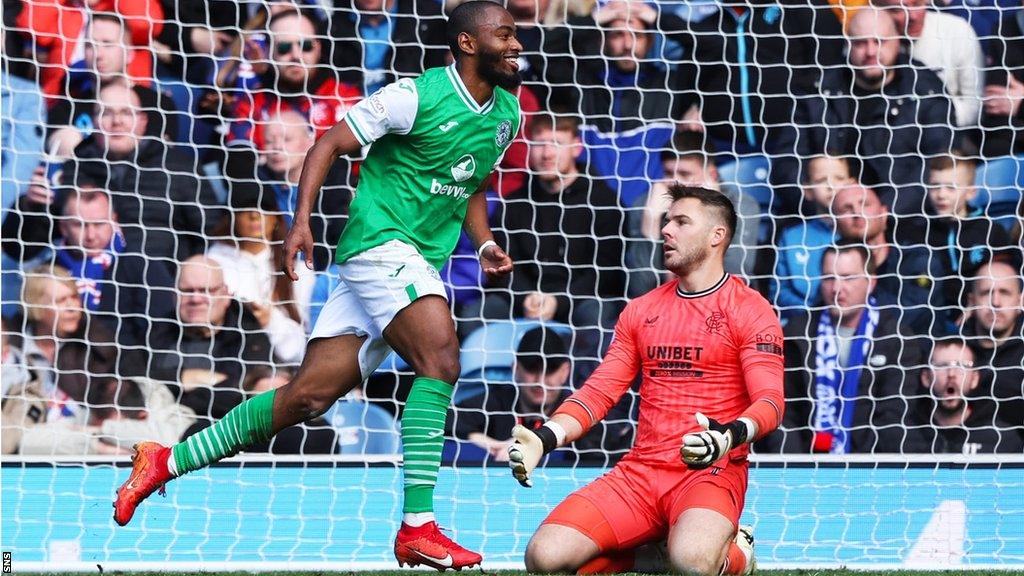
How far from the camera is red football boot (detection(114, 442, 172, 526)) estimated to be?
4.06 m

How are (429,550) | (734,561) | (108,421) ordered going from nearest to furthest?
(429,550) < (734,561) < (108,421)

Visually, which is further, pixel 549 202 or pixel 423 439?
pixel 549 202

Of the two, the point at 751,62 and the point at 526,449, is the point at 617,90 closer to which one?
the point at 751,62

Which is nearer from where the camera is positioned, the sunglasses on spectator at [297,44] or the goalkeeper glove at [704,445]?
the goalkeeper glove at [704,445]

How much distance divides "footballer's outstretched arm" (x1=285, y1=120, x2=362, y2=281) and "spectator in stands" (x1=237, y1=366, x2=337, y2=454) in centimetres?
259

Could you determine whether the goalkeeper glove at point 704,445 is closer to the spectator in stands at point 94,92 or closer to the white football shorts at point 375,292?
the white football shorts at point 375,292

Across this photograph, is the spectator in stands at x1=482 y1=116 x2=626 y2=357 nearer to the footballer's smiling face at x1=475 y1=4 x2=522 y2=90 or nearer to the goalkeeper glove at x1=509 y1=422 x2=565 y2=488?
the footballer's smiling face at x1=475 y1=4 x2=522 y2=90

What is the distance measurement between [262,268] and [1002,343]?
3464 mm

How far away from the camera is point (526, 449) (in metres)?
3.69

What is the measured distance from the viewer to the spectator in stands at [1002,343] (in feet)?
20.9

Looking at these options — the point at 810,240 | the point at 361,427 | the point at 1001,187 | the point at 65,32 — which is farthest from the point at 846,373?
the point at 65,32

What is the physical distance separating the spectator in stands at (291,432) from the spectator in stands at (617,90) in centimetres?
180

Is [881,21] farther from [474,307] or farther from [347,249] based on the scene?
[347,249]

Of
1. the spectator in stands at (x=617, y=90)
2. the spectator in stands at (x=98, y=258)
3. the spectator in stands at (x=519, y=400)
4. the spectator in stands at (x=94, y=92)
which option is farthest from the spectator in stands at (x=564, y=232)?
the spectator in stands at (x=94, y=92)
